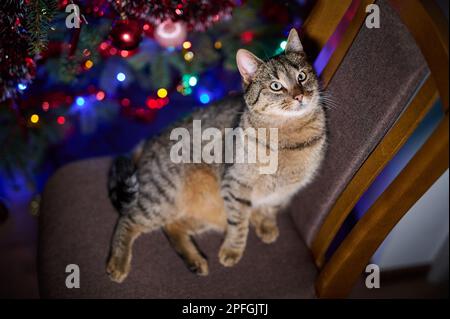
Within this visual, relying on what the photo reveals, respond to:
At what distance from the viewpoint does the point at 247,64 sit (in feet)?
3.80

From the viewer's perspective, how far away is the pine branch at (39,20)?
3.16 ft

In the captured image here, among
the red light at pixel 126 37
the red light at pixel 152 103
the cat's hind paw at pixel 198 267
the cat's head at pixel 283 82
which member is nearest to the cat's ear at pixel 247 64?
the cat's head at pixel 283 82

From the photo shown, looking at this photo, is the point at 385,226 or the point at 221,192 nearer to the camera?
the point at 385,226

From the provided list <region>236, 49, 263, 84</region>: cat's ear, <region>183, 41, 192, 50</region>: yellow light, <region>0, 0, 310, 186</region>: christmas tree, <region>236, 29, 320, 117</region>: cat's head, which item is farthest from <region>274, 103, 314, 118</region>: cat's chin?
<region>183, 41, 192, 50</region>: yellow light

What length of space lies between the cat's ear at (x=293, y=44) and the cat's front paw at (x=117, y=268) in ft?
2.63

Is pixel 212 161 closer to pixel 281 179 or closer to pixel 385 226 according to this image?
pixel 281 179

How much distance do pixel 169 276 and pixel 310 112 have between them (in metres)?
0.65

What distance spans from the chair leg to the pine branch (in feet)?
3.06

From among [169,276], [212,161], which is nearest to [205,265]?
[169,276]

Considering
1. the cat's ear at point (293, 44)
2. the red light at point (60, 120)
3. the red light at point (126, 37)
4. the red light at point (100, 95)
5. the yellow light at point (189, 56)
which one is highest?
the cat's ear at point (293, 44)

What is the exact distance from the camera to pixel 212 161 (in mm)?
1299

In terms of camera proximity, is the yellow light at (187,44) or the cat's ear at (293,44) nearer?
the cat's ear at (293,44)

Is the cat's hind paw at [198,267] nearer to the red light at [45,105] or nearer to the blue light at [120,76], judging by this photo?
the blue light at [120,76]

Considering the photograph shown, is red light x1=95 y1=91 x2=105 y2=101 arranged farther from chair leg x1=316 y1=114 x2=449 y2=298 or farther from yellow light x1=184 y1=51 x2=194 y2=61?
chair leg x1=316 y1=114 x2=449 y2=298
